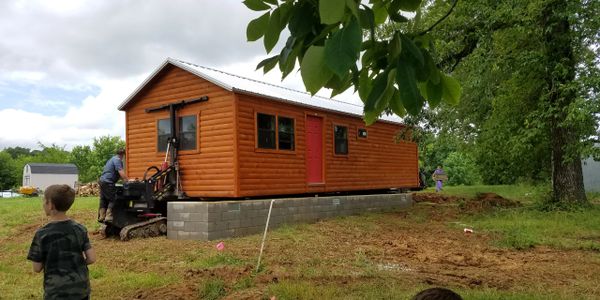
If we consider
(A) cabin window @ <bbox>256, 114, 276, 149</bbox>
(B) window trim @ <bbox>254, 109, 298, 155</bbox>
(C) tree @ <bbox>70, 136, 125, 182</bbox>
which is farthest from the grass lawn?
(C) tree @ <bbox>70, 136, 125, 182</bbox>

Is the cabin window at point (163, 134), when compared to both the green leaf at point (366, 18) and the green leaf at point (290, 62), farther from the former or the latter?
the green leaf at point (366, 18)

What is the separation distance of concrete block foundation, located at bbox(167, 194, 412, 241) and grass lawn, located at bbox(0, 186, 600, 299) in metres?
0.36

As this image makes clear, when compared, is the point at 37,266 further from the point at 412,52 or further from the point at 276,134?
the point at 276,134

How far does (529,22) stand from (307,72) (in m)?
12.5

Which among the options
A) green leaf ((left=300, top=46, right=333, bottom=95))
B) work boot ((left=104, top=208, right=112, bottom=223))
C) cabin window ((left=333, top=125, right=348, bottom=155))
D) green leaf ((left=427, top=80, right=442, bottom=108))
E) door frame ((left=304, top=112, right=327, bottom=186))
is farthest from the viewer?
cabin window ((left=333, top=125, right=348, bottom=155))

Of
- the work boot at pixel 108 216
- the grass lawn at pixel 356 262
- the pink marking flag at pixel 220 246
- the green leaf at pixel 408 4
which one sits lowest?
the grass lawn at pixel 356 262

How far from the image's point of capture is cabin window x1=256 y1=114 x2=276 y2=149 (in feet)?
41.6

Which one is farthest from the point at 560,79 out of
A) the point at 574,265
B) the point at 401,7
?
the point at 401,7

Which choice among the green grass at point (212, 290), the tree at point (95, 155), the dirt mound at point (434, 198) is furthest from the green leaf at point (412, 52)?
the tree at point (95, 155)

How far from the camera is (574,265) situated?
24.6ft

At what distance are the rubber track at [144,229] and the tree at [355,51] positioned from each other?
9.62 meters

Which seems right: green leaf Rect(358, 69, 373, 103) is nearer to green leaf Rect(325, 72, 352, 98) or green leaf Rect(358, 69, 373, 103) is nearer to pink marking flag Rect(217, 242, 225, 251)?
green leaf Rect(325, 72, 352, 98)

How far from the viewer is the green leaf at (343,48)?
142cm

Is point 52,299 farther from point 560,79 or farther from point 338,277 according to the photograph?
point 560,79
